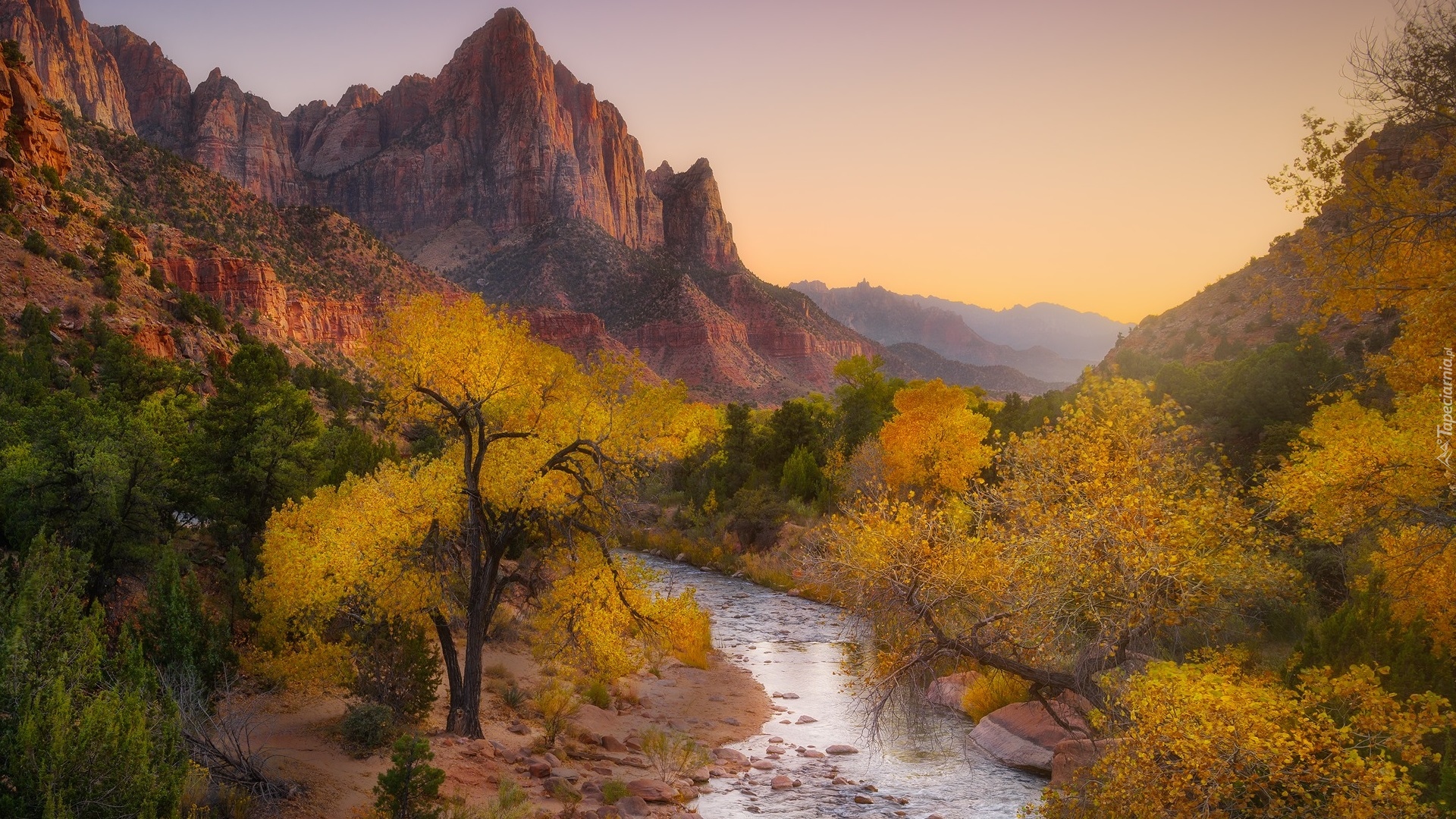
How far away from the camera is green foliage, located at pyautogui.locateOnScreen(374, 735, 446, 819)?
8875mm

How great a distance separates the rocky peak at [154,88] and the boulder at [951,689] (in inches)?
7530

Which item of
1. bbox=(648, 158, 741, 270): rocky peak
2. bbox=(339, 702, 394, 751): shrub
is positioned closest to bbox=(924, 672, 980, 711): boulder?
bbox=(339, 702, 394, 751): shrub

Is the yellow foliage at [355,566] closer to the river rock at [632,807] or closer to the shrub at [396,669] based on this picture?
the shrub at [396,669]

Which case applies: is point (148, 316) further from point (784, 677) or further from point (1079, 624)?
point (1079, 624)

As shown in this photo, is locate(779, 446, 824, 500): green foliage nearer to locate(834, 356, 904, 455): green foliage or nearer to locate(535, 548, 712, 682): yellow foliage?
locate(834, 356, 904, 455): green foliage

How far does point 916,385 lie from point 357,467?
31162 mm

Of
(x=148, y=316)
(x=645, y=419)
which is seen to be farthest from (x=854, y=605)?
(x=148, y=316)

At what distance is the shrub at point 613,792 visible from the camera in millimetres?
12227

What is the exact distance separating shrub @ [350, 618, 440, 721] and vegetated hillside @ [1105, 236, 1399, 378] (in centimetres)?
3657

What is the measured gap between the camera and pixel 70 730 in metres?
6.60

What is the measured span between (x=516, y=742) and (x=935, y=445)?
2490cm

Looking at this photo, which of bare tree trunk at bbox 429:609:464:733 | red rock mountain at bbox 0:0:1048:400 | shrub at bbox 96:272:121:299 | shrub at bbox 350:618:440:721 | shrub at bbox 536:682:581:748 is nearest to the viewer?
bare tree trunk at bbox 429:609:464:733

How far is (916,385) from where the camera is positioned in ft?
143

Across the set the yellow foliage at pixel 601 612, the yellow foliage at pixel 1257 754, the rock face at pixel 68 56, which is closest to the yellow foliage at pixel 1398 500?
the yellow foliage at pixel 1257 754
